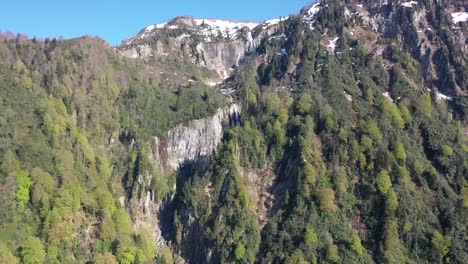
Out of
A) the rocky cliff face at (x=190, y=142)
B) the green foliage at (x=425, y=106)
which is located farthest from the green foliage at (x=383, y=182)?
the rocky cliff face at (x=190, y=142)

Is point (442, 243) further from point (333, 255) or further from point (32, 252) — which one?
point (32, 252)

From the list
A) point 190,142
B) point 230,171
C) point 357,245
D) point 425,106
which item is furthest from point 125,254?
point 425,106

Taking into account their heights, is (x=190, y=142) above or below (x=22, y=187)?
above

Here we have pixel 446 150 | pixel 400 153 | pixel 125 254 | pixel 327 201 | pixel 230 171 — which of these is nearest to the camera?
pixel 125 254


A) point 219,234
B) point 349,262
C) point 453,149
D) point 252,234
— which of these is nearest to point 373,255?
point 349,262

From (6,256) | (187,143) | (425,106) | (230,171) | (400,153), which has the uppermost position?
(425,106)

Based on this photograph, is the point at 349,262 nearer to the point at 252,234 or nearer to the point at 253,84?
the point at 252,234
